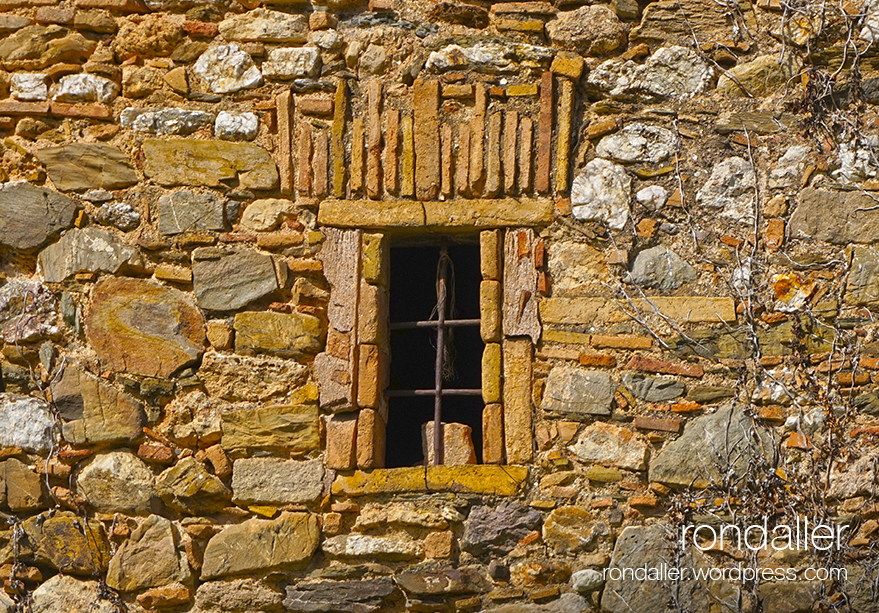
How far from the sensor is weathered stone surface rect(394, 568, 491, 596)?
353cm

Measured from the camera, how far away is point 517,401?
143 inches

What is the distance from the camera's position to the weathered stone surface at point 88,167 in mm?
3869

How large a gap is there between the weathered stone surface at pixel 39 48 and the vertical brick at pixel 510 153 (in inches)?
71.0

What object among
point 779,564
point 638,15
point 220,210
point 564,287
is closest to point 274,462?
point 220,210

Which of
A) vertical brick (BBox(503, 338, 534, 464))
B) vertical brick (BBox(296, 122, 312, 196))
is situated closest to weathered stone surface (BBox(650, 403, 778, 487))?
vertical brick (BBox(503, 338, 534, 464))

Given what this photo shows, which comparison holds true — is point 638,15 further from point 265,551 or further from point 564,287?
point 265,551

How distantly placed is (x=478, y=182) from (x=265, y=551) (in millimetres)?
1668

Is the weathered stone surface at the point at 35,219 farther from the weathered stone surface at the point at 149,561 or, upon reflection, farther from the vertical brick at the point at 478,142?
the vertical brick at the point at 478,142

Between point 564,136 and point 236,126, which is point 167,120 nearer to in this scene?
point 236,126

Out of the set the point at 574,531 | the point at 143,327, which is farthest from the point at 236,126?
the point at 574,531

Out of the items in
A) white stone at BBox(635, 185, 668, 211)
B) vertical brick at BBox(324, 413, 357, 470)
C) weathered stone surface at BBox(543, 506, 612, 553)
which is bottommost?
weathered stone surface at BBox(543, 506, 612, 553)

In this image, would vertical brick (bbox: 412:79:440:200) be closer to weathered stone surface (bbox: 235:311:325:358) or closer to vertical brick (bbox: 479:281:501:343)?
vertical brick (bbox: 479:281:501:343)

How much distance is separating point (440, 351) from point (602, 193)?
36.1 inches

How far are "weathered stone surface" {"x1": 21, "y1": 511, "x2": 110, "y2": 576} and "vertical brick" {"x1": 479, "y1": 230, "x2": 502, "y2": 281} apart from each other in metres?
1.83
